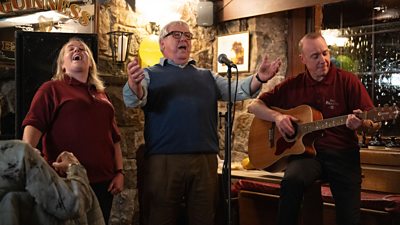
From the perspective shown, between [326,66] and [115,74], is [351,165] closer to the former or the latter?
[326,66]

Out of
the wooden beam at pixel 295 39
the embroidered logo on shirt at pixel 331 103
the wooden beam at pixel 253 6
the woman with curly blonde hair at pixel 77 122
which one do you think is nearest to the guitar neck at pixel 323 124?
the embroidered logo on shirt at pixel 331 103

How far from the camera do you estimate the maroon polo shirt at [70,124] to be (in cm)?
240

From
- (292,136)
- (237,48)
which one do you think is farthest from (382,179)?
(237,48)

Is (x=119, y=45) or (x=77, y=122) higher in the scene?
(x=119, y=45)

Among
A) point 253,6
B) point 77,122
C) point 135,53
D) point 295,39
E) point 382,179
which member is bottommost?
point 382,179

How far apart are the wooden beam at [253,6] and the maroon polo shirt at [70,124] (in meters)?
2.17

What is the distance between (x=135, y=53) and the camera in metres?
4.09

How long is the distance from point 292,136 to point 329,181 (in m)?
0.34

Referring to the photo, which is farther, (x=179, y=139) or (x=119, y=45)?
(x=119, y=45)

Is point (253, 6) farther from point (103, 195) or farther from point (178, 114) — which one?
point (103, 195)

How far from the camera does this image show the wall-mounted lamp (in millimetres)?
3888

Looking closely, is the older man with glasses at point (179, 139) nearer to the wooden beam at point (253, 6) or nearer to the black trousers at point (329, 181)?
the black trousers at point (329, 181)

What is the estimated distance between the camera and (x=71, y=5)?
361 cm

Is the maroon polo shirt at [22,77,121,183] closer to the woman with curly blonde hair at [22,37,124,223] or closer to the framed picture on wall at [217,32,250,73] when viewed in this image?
the woman with curly blonde hair at [22,37,124,223]
